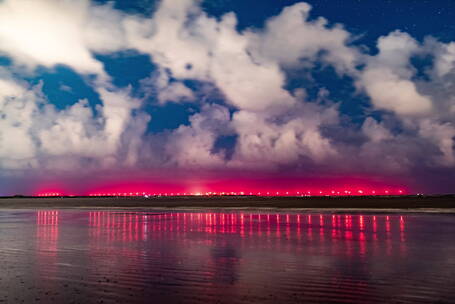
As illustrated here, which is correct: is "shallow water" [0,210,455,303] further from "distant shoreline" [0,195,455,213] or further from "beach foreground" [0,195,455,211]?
"beach foreground" [0,195,455,211]

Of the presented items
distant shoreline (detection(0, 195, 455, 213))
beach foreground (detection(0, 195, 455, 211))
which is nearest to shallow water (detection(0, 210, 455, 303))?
distant shoreline (detection(0, 195, 455, 213))

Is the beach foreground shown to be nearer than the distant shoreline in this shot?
No

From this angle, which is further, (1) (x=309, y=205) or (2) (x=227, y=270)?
(1) (x=309, y=205)

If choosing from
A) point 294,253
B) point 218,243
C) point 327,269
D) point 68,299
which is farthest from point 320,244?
point 68,299

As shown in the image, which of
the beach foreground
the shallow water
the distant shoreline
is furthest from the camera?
the beach foreground

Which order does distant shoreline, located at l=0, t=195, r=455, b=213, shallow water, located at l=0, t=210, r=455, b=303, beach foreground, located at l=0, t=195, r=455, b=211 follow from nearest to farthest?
shallow water, located at l=0, t=210, r=455, b=303
distant shoreline, located at l=0, t=195, r=455, b=213
beach foreground, located at l=0, t=195, r=455, b=211

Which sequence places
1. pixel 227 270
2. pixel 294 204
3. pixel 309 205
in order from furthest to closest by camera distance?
pixel 294 204 → pixel 309 205 → pixel 227 270

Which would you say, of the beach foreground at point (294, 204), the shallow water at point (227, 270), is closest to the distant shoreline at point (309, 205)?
the beach foreground at point (294, 204)

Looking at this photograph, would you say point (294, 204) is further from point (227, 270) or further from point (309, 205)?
point (227, 270)

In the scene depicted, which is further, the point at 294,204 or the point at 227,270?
the point at 294,204

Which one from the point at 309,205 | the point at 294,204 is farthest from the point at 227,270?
the point at 294,204

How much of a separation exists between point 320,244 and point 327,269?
8.53 metres

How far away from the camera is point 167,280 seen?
14375mm

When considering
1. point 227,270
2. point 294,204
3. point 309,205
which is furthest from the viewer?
point 294,204
